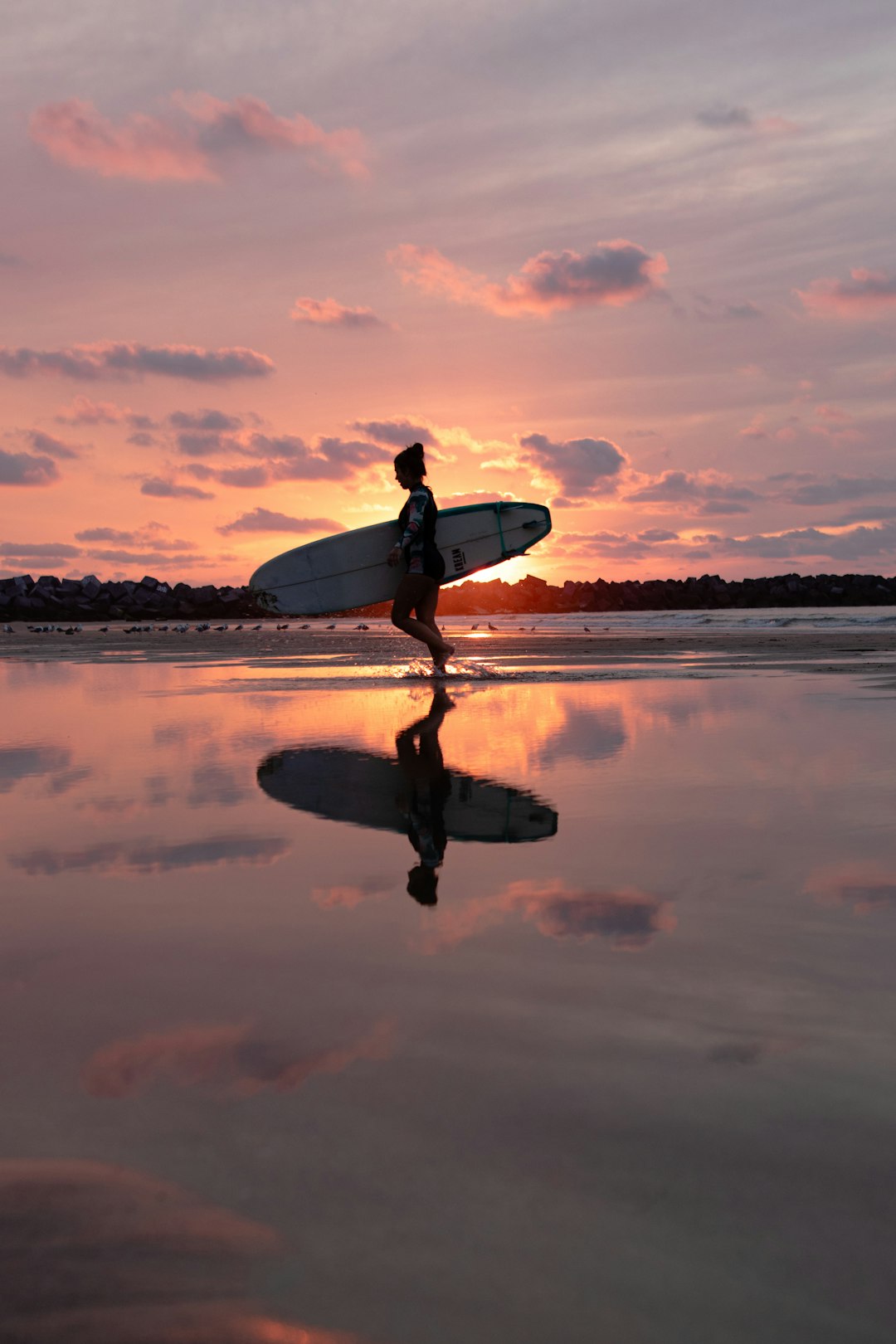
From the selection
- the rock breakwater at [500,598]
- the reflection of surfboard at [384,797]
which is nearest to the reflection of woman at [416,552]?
the reflection of surfboard at [384,797]

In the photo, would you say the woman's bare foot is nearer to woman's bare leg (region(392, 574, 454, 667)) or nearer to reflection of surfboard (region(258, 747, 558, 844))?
woman's bare leg (region(392, 574, 454, 667))

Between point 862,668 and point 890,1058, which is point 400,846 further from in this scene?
point 862,668

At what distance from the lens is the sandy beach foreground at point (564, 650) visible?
15031 mm

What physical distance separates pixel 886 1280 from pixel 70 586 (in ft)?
196

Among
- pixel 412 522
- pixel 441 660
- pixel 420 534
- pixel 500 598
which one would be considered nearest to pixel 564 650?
pixel 441 660

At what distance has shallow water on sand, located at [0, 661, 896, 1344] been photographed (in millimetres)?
1425

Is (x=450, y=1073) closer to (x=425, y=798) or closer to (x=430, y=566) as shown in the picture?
(x=425, y=798)

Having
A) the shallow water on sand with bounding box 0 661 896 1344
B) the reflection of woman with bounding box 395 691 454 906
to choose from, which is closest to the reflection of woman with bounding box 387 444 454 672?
the reflection of woman with bounding box 395 691 454 906

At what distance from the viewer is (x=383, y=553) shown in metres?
16.2

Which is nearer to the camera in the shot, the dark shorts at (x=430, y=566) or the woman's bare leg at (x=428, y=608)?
the dark shorts at (x=430, y=566)

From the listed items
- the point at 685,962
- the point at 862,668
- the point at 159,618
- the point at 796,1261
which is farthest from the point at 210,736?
Answer: the point at 159,618

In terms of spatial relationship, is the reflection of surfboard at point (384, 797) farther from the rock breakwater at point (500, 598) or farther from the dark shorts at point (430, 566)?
the rock breakwater at point (500, 598)

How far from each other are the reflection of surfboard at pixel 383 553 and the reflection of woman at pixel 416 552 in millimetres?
2856

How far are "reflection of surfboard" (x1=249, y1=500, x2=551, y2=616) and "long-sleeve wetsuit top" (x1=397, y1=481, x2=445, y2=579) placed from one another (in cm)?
287
